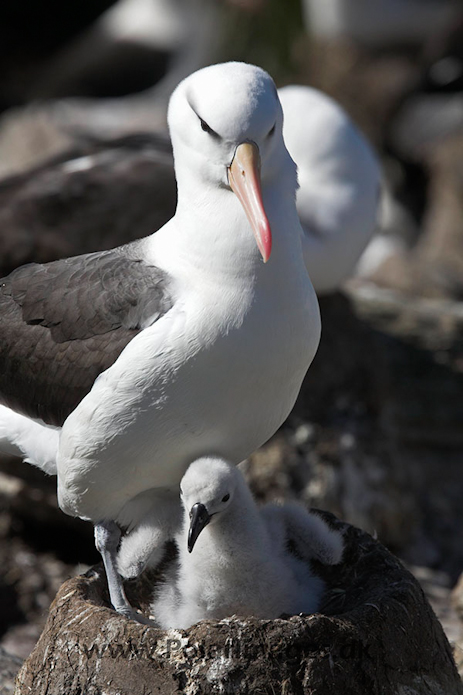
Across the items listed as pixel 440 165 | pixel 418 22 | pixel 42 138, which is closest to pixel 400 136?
pixel 440 165

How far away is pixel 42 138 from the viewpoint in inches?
404

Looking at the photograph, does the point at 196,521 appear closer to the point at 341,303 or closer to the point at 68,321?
the point at 68,321

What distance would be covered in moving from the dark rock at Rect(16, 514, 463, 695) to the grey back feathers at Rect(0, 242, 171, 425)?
67 cm

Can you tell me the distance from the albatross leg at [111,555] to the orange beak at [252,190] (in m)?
1.17

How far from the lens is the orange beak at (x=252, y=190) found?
9.98 feet

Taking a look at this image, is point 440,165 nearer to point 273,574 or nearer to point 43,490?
point 43,490

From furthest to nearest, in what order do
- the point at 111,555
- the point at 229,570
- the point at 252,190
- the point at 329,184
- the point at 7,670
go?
the point at 329,184, the point at 7,670, the point at 111,555, the point at 229,570, the point at 252,190

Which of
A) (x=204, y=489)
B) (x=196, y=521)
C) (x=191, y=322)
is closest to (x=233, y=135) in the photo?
(x=191, y=322)

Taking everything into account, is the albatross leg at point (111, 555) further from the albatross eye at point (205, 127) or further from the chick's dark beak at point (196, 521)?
the albatross eye at point (205, 127)

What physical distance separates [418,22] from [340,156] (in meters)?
10.4

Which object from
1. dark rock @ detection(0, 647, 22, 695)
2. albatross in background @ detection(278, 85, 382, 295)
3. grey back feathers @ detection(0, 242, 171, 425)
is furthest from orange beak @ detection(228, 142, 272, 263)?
albatross in background @ detection(278, 85, 382, 295)

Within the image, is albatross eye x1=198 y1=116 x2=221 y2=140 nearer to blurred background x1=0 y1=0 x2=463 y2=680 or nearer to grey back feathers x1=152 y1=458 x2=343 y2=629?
grey back feathers x1=152 y1=458 x2=343 y2=629

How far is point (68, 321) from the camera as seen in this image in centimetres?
353

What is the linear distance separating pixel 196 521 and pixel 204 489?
Answer: 108 millimetres
